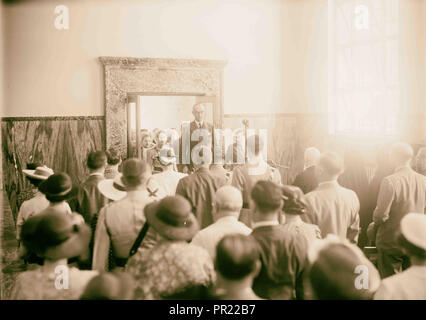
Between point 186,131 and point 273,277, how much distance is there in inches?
161

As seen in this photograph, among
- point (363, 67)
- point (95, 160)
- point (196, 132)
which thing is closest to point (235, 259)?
point (95, 160)

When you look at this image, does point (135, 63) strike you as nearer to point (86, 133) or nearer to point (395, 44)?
point (86, 133)

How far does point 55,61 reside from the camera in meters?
6.86

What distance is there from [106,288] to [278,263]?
857mm

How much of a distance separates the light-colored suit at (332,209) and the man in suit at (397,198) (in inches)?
17.9

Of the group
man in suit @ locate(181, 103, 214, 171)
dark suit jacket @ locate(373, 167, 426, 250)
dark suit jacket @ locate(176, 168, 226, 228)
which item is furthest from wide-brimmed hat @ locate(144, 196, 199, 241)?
man in suit @ locate(181, 103, 214, 171)

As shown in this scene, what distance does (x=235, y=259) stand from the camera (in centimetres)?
181

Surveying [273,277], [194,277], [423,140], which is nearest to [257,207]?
[273,277]

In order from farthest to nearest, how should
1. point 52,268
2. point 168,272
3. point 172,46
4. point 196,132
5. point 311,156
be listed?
point 172,46, point 196,132, point 311,156, point 168,272, point 52,268

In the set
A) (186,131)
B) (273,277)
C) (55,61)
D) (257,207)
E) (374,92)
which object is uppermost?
(55,61)

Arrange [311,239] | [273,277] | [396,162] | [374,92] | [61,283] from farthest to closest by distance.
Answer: [374,92] → [396,162] → [311,239] → [273,277] → [61,283]

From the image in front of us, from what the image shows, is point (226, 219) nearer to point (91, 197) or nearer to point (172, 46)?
point (91, 197)

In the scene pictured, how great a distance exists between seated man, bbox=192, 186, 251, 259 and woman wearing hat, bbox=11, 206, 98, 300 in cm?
69

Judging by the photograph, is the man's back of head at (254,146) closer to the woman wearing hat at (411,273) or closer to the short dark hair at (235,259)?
the woman wearing hat at (411,273)
